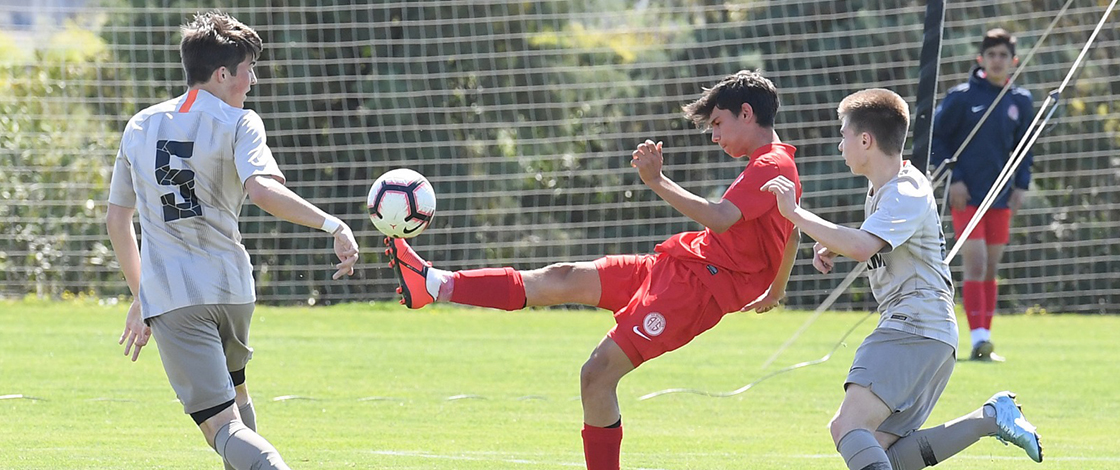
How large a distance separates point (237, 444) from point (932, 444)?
2.43 m

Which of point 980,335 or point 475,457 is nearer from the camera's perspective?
point 475,457

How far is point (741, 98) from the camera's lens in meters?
5.49

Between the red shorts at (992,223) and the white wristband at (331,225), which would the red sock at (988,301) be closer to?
the red shorts at (992,223)

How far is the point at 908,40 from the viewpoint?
16.1m

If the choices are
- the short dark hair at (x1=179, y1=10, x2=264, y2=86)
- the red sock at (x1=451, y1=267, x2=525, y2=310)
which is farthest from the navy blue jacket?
the short dark hair at (x1=179, y1=10, x2=264, y2=86)

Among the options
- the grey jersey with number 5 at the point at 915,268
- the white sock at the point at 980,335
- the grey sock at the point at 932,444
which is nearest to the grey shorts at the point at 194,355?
the grey jersey with number 5 at the point at 915,268

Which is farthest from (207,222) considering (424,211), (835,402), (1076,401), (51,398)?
(1076,401)

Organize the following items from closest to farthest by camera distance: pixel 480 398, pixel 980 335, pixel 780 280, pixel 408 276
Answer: pixel 408 276
pixel 780 280
pixel 480 398
pixel 980 335

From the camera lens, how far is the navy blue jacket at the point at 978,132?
33.1ft

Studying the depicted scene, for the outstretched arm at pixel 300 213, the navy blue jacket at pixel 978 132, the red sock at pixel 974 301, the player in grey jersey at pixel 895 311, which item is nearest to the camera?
the outstretched arm at pixel 300 213

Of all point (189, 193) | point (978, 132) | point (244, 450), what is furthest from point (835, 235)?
point (978, 132)

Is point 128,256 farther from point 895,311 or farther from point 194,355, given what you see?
point 895,311

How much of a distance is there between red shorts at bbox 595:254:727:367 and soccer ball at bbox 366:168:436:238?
0.88 m

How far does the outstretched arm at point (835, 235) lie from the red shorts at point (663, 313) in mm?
978
